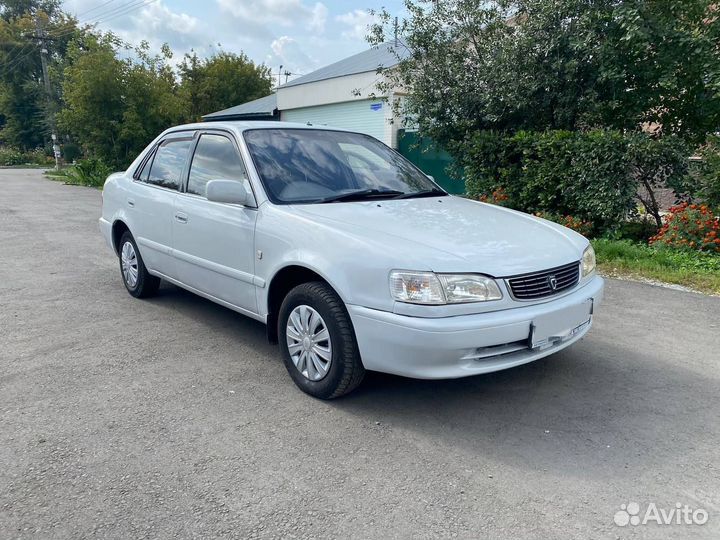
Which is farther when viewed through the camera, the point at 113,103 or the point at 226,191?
the point at 113,103

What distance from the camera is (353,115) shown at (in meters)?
19.7

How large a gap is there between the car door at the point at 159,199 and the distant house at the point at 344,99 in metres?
11.3

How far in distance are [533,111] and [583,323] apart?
6573mm

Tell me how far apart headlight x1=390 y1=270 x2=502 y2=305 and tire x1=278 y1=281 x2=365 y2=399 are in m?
Result: 0.42

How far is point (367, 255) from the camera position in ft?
10.2

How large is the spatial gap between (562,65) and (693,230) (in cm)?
314

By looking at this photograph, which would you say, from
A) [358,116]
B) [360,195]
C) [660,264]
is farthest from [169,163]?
[358,116]

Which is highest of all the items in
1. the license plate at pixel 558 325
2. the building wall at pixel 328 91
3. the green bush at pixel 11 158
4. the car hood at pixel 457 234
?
the building wall at pixel 328 91

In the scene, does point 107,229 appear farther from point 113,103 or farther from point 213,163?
point 113,103

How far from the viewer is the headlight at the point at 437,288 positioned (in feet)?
9.66

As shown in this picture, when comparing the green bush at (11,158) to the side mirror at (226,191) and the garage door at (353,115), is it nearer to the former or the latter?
the garage door at (353,115)

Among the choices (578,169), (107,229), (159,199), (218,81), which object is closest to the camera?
(159,199)

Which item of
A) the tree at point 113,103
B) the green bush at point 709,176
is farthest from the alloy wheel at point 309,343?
the tree at point 113,103

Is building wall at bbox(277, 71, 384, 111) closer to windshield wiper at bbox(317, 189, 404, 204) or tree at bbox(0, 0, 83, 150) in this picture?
windshield wiper at bbox(317, 189, 404, 204)
